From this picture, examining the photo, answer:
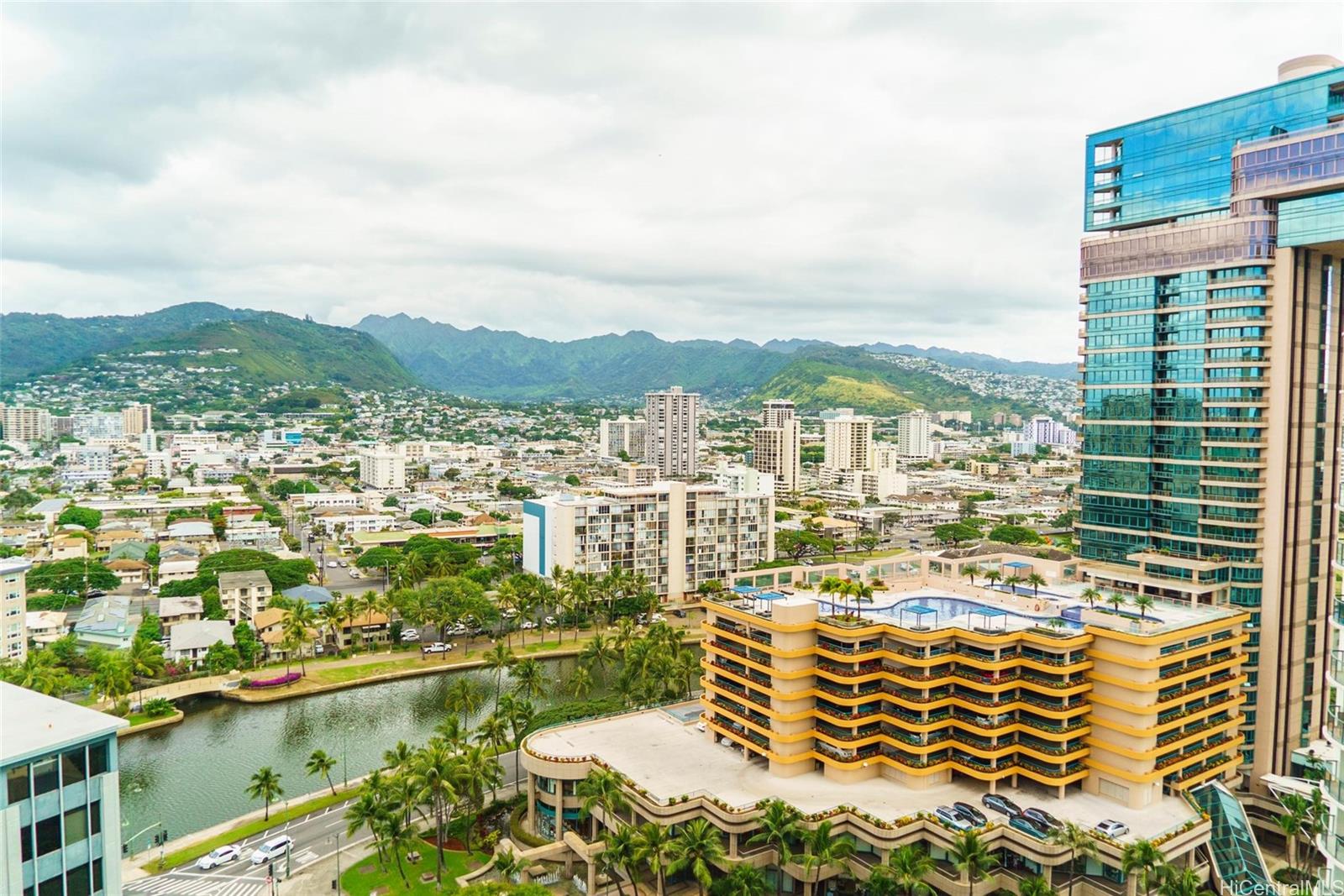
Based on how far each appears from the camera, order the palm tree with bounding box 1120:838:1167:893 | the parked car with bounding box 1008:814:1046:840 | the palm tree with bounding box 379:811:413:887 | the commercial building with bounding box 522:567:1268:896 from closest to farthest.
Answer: the palm tree with bounding box 1120:838:1167:893 → the parked car with bounding box 1008:814:1046:840 → the palm tree with bounding box 379:811:413:887 → the commercial building with bounding box 522:567:1268:896

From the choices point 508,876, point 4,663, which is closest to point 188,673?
point 4,663

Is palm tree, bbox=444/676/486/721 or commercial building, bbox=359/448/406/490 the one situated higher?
commercial building, bbox=359/448/406/490

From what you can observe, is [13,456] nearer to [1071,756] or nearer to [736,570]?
[736,570]

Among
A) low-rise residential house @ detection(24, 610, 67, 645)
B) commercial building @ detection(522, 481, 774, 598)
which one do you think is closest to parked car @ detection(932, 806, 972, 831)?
commercial building @ detection(522, 481, 774, 598)

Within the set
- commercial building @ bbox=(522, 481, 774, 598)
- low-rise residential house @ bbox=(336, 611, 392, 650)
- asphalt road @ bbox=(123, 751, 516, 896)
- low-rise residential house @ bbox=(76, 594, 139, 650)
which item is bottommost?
asphalt road @ bbox=(123, 751, 516, 896)

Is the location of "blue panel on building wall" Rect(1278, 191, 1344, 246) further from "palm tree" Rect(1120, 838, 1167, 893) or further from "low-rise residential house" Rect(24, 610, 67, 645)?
"low-rise residential house" Rect(24, 610, 67, 645)

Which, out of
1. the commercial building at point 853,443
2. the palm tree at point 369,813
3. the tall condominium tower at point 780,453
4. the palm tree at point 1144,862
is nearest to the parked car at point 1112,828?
the palm tree at point 1144,862

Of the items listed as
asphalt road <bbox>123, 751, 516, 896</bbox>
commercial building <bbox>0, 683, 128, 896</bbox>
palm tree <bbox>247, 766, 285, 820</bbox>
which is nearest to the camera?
commercial building <bbox>0, 683, 128, 896</bbox>
